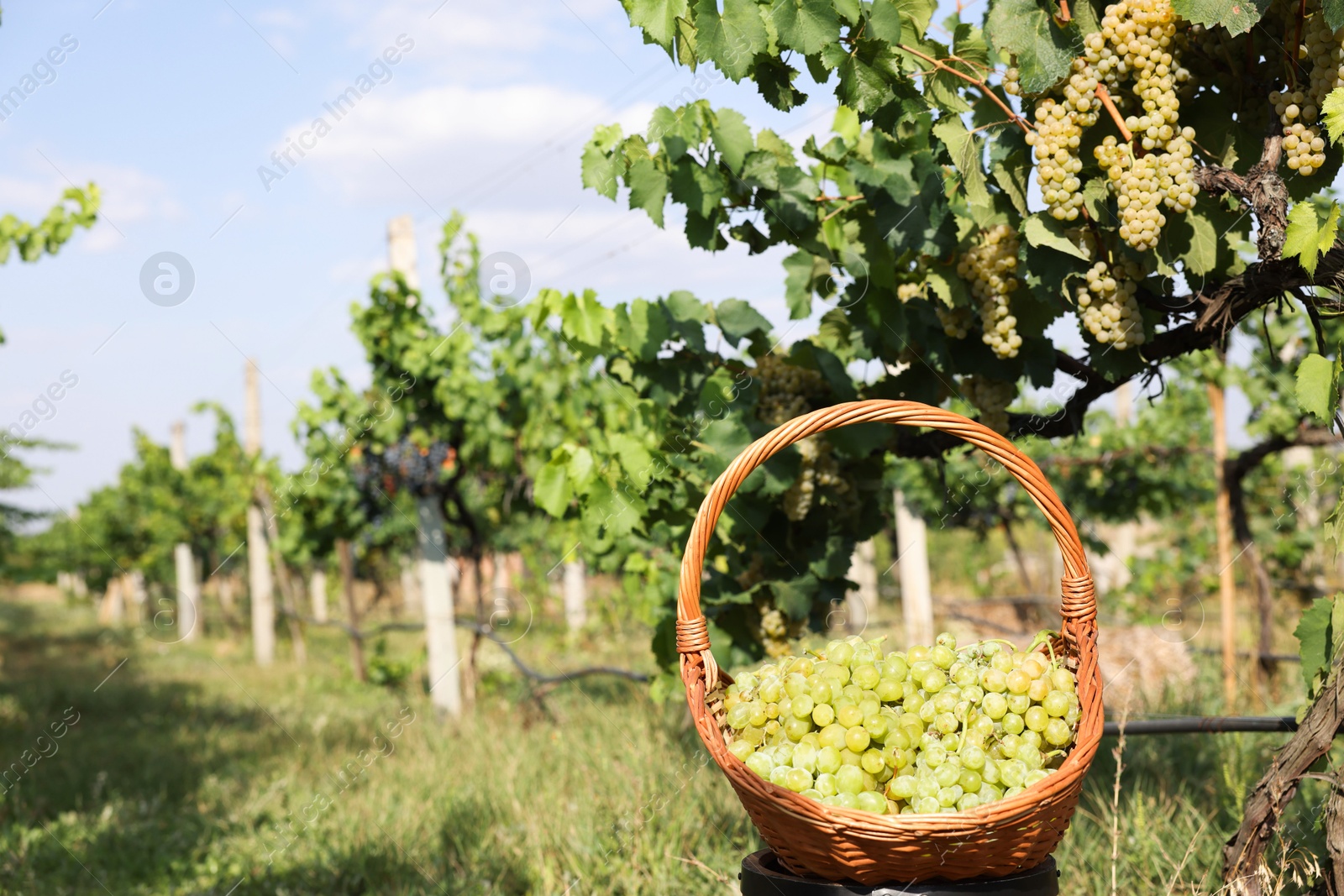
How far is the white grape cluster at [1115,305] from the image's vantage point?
2.00 metres

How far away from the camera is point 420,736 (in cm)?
572

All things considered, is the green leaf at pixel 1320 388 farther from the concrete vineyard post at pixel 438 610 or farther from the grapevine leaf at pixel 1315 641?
the concrete vineyard post at pixel 438 610

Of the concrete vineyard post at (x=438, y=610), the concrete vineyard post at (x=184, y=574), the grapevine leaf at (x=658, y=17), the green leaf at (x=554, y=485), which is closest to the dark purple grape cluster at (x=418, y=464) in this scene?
the concrete vineyard post at (x=438, y=610)

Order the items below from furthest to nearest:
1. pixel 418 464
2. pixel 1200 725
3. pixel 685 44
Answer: pixel 418 464 → pixel 1200 725 → pixel 685 44

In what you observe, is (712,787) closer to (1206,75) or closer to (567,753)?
(567,753)

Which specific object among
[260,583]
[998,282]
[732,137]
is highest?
[732,137]

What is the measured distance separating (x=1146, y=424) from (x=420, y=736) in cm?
629

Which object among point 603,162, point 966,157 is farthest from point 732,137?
point 966,157

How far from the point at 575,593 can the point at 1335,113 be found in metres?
10.9

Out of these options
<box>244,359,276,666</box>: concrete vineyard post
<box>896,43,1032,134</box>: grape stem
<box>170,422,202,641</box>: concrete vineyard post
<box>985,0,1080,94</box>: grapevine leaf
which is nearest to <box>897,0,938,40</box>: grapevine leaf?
<box>896,43,1032,134</box>: grape stem

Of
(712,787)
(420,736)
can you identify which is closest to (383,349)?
(420,736)

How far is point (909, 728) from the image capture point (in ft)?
4.94

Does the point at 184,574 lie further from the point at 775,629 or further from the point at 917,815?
the point at 917,815

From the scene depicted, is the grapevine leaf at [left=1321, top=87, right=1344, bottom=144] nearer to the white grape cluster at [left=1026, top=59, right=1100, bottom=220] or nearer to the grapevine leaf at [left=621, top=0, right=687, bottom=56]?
the white grape cluster at [left=1026, top=59, right=1100, bottom=220]
